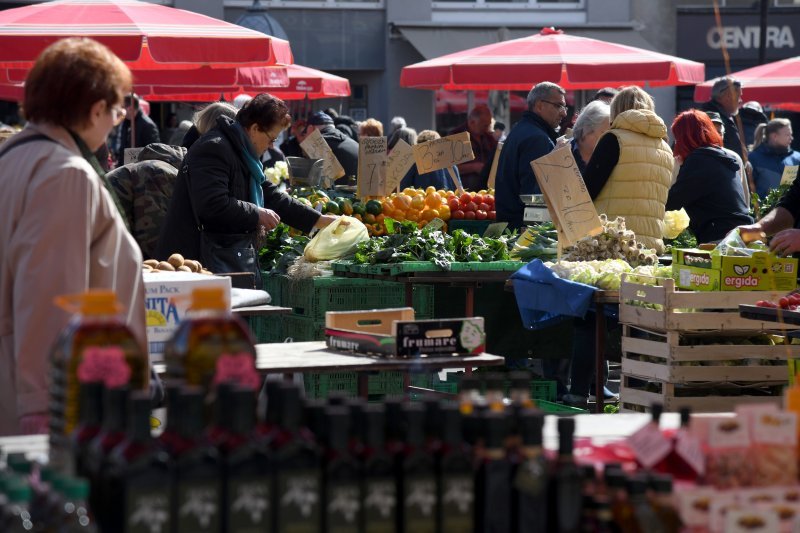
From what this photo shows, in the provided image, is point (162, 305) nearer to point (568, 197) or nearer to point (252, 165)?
point (252, 165)

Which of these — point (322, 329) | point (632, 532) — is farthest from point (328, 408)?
point (322, 329)

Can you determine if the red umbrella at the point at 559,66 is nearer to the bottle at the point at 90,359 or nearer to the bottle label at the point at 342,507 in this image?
the bottle at the point at 90,359

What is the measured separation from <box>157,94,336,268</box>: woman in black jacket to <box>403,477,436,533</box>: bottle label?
4.81 meters

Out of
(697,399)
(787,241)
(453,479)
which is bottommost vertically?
(697,399)

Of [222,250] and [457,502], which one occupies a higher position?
[222,250]

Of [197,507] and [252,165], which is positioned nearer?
[197,507]

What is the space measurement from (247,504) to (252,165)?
5.04 meters

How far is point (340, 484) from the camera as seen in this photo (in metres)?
2.18

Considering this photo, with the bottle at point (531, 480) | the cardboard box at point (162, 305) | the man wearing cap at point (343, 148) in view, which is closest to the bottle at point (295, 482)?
the bottle at point (531, 480)

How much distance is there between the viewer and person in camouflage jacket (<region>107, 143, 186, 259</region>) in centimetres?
723

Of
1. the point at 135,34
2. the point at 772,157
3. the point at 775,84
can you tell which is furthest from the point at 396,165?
the point at 775,84

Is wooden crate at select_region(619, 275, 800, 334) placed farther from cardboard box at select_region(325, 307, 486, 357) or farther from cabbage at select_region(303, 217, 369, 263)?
cabbage at select_region(303, 217, 369, 263)

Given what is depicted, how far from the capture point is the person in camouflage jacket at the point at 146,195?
723 centimetres

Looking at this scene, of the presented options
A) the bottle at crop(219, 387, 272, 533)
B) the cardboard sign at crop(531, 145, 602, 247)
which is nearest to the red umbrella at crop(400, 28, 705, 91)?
the cardboard sign at crop(531, 145, 602, 247)
